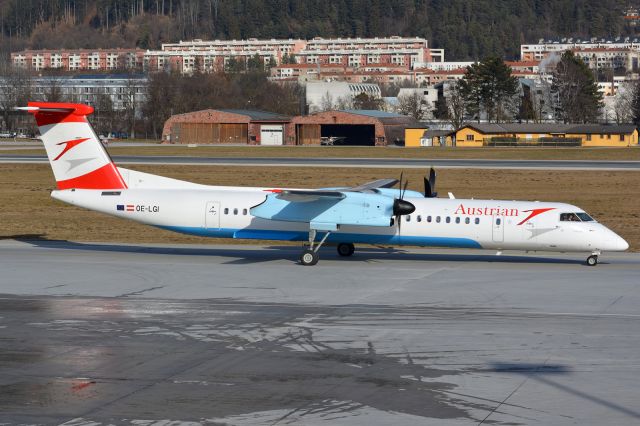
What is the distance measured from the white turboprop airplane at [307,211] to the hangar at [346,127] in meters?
87.4

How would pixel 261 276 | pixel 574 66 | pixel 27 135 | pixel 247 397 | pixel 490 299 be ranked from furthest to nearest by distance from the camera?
1. pixel 574 66
2. pixel 27 135
3. pixel 261 276
4. pixel 490 299
5. pixel 247 397

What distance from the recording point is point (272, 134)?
121 meters

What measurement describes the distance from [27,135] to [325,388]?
5278 inches

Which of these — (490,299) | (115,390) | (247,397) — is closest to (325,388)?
(247,397)

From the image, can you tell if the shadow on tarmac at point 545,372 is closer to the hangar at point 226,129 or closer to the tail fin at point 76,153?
the tail fin at point 76,153

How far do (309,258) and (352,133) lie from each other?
9384 centimetres

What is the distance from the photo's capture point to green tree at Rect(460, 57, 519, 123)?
142250 mm

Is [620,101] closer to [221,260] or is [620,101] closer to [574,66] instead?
[574,66]

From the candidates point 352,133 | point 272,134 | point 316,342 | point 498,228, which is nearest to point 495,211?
point 498,228

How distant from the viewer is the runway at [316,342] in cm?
1614

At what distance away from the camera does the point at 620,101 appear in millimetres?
175125

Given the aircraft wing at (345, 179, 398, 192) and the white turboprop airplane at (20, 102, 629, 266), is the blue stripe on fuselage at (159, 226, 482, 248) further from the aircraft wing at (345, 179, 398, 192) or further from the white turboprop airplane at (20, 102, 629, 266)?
the aircraft wing at (345, 179, 398, 192)

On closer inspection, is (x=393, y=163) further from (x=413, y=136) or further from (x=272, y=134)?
(x=272, y=134)

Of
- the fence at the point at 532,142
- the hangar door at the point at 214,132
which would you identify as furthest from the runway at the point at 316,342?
the hangar door at the point at 214,132
